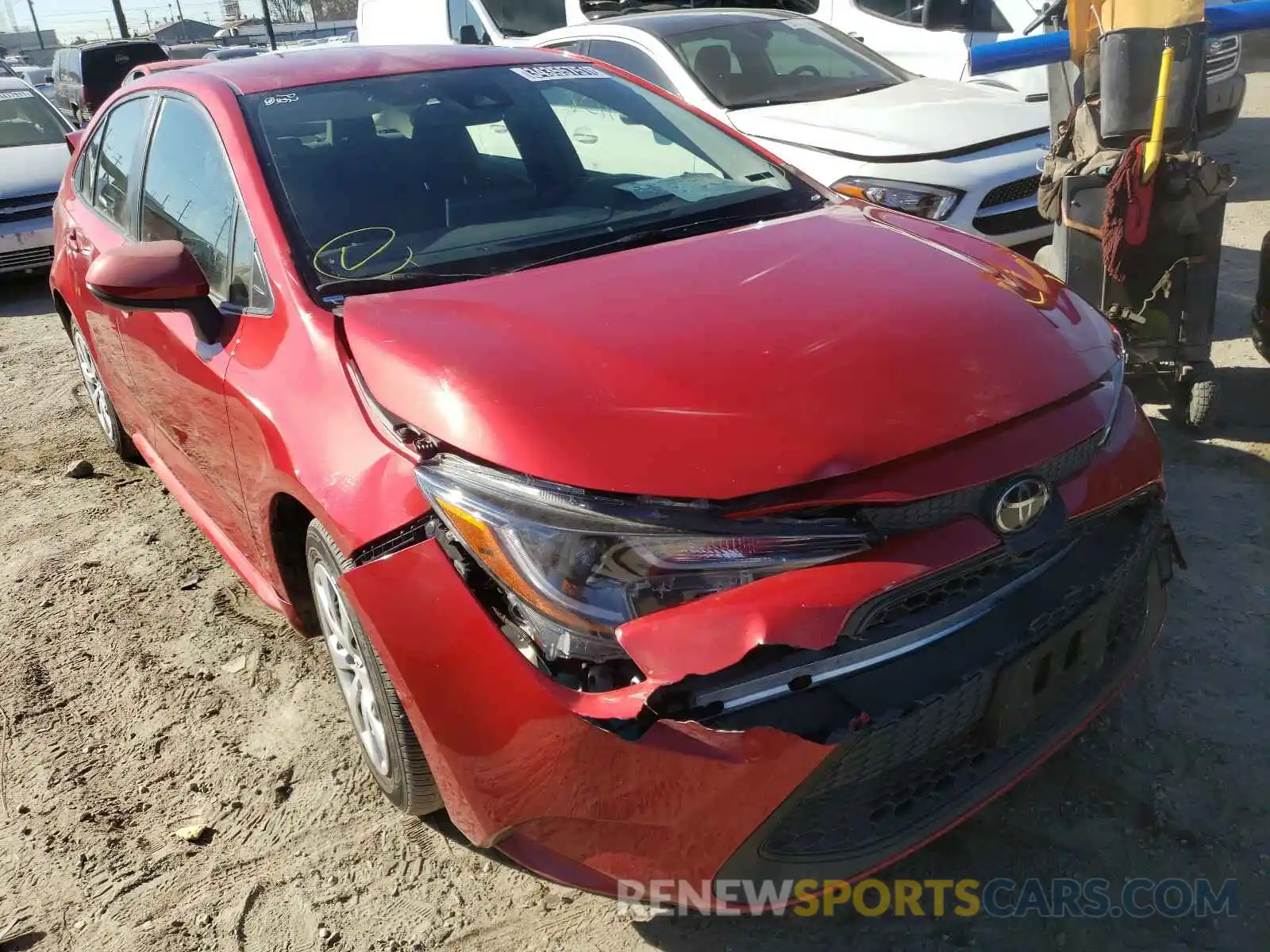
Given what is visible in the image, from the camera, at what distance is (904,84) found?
6133mm

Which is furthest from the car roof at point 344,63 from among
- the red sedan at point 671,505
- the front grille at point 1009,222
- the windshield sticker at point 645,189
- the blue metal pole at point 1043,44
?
the front grille at point 1009,222

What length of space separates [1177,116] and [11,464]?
16.4 ft

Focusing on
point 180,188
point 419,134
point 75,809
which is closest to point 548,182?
point 419,134

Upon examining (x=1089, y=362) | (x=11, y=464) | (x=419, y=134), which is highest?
(x=419, y=134)

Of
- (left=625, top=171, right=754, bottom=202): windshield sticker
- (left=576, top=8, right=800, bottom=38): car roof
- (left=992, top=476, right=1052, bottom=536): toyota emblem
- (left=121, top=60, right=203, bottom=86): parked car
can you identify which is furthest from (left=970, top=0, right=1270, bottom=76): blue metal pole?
(left=576, top=8, right=800, bottom=38): car roof

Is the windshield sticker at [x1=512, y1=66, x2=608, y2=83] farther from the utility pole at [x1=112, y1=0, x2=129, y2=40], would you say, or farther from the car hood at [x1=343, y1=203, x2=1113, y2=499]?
the utility pole at [x1=112, y1=0, x2=129, y2=40]

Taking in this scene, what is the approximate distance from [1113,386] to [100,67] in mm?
19677

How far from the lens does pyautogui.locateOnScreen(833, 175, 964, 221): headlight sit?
16.4 feet

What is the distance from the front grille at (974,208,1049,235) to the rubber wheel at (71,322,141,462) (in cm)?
403

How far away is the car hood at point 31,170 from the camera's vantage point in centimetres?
802

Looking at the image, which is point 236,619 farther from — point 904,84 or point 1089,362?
point 904,84

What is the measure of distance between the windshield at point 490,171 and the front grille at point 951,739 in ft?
4.29

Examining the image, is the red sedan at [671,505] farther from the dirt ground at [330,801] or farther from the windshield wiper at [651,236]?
the dirt ground at [330,801]

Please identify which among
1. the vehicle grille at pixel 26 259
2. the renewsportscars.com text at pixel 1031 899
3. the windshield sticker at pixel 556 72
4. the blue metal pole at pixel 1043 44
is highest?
the windshield sticker at pixel 556 72
